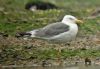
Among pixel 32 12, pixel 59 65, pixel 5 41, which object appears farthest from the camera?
pixel 32 12

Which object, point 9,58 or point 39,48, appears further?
point 39,48

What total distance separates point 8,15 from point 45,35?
681cm

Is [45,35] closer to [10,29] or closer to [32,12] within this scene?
[10,29]

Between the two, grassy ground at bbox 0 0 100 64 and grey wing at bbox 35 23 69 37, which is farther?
grey wing at bbox 35 23 69 37

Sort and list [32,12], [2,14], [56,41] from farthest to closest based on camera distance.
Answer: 1. [32,12]
2. [2,14]
3. [56,41]

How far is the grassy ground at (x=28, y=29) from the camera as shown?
17.9 m

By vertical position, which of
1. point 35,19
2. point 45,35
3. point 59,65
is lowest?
point 59,65

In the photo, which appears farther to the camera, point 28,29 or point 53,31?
point 28,29

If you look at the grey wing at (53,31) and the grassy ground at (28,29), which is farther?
the grey wing at (53,31)

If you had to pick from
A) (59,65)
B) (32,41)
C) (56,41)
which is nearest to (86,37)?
(32,41)

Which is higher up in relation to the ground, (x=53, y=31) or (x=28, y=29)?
(x=28, y=29)

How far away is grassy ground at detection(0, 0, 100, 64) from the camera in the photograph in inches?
704

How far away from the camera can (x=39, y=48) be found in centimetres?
1883

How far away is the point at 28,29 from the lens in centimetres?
2294
